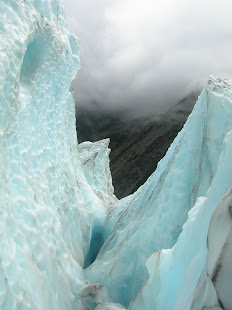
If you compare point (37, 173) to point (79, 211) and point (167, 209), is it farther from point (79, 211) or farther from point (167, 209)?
point (167, 209)

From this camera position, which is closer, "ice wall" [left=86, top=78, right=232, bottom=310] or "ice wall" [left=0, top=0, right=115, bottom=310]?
"ice wall" [left=0, top=0, right=115, bottom=310]

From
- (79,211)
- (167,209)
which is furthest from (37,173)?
(167,209)

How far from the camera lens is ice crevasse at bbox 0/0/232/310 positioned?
2.71m

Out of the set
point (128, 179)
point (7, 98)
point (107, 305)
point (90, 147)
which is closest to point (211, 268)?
point (107, 305)

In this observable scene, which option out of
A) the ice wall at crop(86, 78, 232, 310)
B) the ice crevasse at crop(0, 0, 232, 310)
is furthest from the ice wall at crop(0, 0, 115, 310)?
the ice wall at crop(86, 78, 232, 310)

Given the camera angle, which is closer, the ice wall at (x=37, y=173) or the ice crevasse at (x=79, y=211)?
the ice crevasse at (x=79, y=211)

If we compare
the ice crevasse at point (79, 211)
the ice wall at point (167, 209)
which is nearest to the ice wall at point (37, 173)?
the ice crevasse at point (79, 211)

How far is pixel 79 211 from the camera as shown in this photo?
5.67 metres

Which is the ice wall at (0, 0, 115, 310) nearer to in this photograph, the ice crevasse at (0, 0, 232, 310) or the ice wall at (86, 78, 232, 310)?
the ice crevasse at (0, 0, 232, 310)

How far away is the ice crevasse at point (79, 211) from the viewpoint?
107 inches

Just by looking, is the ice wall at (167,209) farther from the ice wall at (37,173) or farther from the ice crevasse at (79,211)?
the ice wall at (37,173)

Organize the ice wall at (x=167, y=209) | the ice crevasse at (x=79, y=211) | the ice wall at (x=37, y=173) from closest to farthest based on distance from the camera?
the ice crevasse at (x=79, y=211), the ice wall at (x=37, y=173), the ice wall at (x=167, y=209)

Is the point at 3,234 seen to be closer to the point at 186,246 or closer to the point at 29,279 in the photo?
the point at 29,279

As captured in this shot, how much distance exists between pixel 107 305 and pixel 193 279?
146 cm
